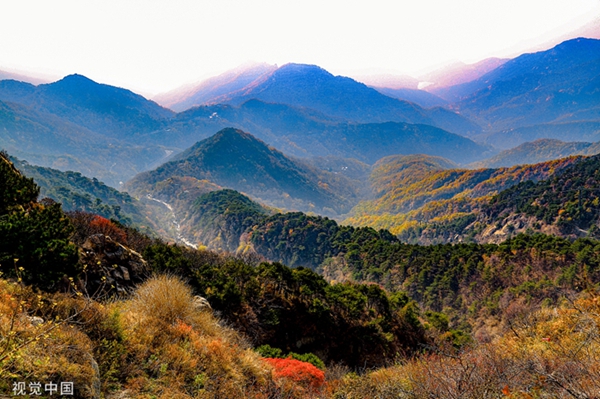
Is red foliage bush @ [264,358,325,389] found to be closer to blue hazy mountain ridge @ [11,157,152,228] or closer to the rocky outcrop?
the rocky outcrop

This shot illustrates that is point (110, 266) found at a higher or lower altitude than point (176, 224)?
higher

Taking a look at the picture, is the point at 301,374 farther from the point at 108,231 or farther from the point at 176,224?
the point at 176,224

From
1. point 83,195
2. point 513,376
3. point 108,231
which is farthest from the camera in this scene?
point 83,195

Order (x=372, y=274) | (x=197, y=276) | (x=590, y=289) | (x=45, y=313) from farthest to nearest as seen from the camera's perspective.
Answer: (x=372, y=274), (x=197, y=276), (x=590, y=289), (x=45, y=313)

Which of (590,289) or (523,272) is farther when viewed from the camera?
(523,272)

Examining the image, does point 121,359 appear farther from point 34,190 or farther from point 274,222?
point 274,222

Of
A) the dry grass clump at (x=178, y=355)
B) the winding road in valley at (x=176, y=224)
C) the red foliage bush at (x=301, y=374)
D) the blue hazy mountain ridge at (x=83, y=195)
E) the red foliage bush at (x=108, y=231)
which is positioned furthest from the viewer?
the winding road in valley at (x=176, y=224)

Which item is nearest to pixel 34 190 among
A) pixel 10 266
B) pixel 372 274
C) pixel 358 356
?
pixel 10 266

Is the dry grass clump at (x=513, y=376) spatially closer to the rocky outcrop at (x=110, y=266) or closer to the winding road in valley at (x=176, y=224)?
the rocky outcrop at (x=110, y=266)

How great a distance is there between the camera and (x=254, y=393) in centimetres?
683

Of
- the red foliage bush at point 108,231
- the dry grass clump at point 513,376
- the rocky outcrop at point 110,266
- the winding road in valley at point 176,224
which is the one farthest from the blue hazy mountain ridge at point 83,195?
the dry grass clump at point 513,376

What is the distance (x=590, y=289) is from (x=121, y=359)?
13.6 metres

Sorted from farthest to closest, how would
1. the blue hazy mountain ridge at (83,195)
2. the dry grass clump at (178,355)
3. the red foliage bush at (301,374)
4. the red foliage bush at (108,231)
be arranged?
the blue hazy mountain ridge at (83,195)
the red foliage bush at (108,231)
the red foliage bush at (301,374)
the dry grass clump at (178,355)

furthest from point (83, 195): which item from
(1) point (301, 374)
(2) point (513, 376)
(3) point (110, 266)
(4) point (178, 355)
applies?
(2) point (513, 376)
